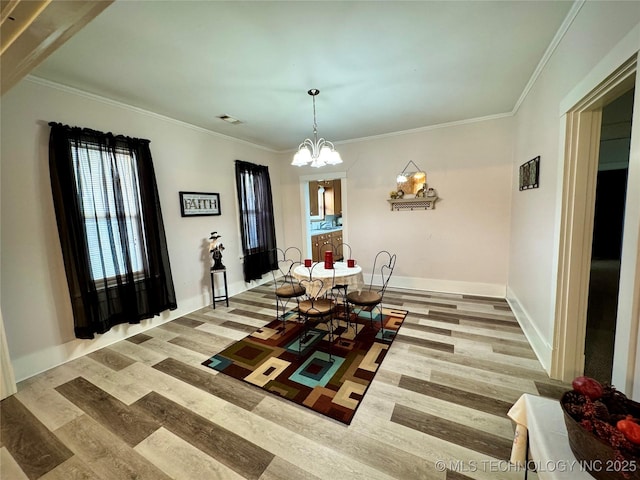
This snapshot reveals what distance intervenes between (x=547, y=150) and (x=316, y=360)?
2.96 m

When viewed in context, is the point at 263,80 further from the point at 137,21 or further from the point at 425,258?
the point at 425,258

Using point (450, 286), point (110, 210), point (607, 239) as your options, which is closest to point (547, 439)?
point (450, 286)

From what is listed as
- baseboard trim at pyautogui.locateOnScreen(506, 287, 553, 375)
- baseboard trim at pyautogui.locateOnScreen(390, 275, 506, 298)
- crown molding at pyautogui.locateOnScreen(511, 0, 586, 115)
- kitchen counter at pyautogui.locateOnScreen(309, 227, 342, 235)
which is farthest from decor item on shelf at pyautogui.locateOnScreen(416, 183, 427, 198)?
kitchen counter at pyautogui.locateOnScreen(309, 227, 342, 235)

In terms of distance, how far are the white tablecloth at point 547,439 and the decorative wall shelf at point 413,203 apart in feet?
11.7

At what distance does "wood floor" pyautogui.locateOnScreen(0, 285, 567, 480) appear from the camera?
60.9 inches

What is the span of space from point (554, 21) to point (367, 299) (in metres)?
2.81

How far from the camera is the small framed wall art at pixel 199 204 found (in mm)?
3828

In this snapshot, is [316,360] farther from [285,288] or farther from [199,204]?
[199,204]

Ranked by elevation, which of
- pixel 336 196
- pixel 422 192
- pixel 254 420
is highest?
pixel 336 196

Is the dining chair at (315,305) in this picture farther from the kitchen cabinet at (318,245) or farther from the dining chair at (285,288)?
the kitchen cabinet at (318,245)

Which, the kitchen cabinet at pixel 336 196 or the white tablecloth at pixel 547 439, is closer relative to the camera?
the white tablecloth at pixel 547 439

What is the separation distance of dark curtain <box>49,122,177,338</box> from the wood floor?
0.53 metres

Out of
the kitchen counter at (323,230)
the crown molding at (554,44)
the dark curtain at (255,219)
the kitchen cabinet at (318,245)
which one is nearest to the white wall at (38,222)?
the dark curtain at (255,219)

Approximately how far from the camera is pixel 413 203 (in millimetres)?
4500
